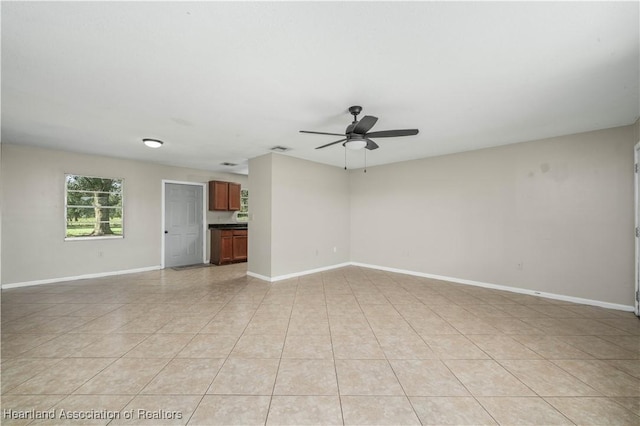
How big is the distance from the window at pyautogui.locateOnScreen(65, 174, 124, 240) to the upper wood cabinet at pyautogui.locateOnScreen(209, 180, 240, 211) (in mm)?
1993

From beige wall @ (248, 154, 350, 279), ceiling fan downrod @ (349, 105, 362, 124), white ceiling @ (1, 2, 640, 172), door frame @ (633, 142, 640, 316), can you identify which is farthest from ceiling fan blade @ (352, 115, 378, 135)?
door frame @ (633, 142, 640, 316)

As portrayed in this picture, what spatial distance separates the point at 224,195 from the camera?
7.14 metres

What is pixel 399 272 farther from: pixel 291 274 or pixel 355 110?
pixel 355 110

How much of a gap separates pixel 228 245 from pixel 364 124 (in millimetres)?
5313

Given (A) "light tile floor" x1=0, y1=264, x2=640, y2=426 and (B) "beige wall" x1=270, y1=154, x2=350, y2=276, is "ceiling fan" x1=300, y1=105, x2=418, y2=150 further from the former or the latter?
(B) "beige wall" x1=270, y1=154, x2=350, y2=276

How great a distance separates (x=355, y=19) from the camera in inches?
64.8

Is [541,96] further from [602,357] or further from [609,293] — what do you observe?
[609,293]

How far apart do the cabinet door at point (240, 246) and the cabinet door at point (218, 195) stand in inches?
37.4

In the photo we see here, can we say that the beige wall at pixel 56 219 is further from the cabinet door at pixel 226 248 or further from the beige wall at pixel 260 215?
the beige wall at pixel 260 215

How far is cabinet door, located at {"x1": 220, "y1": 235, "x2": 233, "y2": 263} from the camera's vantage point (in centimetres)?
667

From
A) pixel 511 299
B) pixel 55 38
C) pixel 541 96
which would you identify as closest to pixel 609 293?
pixel 511 299

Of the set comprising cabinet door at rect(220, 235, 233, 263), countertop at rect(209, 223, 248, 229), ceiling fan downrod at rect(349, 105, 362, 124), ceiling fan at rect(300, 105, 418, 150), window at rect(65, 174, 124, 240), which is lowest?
Result: cabinet door at rect(220, 235, 233, 263)

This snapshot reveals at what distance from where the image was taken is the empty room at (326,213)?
172cm

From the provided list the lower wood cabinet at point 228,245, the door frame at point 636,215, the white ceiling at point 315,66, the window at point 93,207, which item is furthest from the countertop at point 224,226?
the door frame at point 636,215
